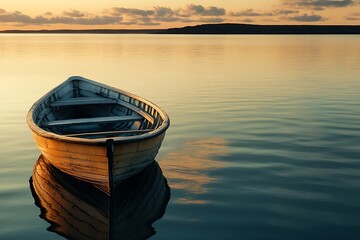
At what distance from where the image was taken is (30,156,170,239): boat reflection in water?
934cm

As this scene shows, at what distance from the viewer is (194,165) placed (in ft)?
44.7

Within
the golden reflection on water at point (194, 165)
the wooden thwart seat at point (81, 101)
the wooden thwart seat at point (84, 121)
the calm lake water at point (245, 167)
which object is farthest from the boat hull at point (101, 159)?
the wooden thwart seat at point (81, 101)

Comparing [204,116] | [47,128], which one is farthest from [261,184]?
[204,116]

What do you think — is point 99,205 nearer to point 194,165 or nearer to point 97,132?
point 97,132

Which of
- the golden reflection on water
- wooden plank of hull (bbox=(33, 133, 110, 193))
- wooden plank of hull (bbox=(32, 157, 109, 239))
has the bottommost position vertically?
wooden plank of hull (bbox=(32, 157, 109, 239))

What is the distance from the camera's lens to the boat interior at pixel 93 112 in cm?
1428


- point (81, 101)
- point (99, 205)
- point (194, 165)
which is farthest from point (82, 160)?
point (81, 101)

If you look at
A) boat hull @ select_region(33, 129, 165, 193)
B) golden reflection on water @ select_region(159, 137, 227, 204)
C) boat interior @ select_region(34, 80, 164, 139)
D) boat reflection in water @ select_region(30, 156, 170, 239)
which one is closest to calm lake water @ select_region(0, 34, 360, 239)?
golden reflection on water @ select_region(159, 137, 227, 204)

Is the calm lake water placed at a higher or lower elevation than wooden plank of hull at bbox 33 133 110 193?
lower

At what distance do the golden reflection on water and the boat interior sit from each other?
147 cm

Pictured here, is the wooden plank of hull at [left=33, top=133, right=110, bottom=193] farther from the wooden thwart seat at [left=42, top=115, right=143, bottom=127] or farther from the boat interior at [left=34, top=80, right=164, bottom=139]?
the wooden thwart seat at [left=42, top=115, right=143, bottom=127]

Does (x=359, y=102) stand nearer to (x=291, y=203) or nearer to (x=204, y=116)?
(x=204, y=116)

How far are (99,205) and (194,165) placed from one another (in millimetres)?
4072

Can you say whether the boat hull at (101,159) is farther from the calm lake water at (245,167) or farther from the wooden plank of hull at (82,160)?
the calm lake water at (245,167)
